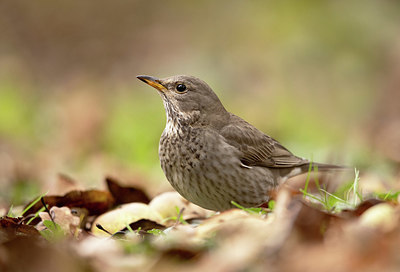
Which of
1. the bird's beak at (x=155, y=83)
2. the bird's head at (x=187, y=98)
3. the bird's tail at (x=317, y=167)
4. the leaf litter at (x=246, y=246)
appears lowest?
the bird's tail at (x=317, y=167)

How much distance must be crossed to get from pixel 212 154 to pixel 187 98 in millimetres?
776

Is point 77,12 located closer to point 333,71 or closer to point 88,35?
point 88,35

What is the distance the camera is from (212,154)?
5.60m

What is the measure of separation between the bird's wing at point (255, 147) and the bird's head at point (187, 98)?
222mm

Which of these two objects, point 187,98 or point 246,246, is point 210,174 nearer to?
point 187,98

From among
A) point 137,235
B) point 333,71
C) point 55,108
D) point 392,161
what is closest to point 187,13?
point 333,71

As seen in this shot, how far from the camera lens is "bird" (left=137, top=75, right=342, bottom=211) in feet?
17.9

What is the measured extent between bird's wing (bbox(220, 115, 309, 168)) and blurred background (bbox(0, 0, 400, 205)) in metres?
1.48

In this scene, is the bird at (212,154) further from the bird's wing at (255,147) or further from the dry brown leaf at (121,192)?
the dry brown leaf at (121,192)

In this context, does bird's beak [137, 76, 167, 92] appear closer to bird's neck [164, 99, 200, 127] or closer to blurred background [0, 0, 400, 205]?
bird's neck [164, 99, 200, 127]

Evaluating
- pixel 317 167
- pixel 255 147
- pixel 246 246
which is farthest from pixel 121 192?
pixel 246 246

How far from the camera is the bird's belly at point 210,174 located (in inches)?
213

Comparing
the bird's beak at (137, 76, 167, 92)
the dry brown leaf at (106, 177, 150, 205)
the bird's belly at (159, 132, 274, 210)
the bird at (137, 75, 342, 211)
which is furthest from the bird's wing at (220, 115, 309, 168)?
the dry brown leaf at (106, 177, 150, 205)

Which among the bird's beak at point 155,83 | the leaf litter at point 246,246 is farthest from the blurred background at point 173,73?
the leaf litter at point 246,246
